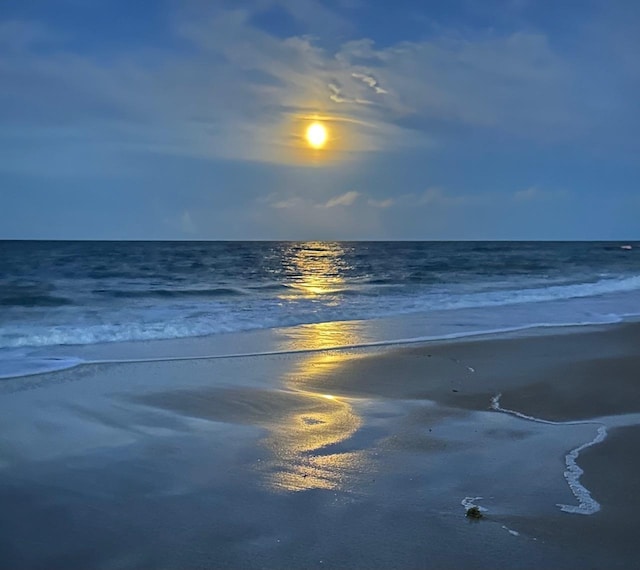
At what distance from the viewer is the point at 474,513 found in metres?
3.72

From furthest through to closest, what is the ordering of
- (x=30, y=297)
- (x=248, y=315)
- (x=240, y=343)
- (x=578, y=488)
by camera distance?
(x=30, y=297), (x=248, y=315), (x=240, y=343), (x=578, y=488)

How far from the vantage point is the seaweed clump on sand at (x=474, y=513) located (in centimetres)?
368

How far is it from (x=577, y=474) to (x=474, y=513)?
1064 millimetres

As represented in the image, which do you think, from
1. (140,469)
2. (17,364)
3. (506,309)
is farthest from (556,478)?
(506,309)

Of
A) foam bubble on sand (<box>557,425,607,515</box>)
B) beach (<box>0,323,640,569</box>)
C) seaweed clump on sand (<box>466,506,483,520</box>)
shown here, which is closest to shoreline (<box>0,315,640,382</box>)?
beach (<box>0,323,640,569</box>)

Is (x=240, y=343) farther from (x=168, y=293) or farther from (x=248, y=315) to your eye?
(x=168, y=293)

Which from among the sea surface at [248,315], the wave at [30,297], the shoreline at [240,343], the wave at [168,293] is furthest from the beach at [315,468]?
the wave at [168,293]

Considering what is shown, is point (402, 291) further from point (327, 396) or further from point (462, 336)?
point (327, 396)

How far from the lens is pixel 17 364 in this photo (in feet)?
27.2

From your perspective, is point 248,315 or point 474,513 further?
point 248,315

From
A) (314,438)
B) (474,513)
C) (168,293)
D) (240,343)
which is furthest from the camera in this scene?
(168,293)

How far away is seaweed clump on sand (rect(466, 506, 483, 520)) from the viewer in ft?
12.1

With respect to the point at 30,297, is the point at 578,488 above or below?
above

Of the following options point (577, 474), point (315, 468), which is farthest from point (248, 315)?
point (577, 474)
